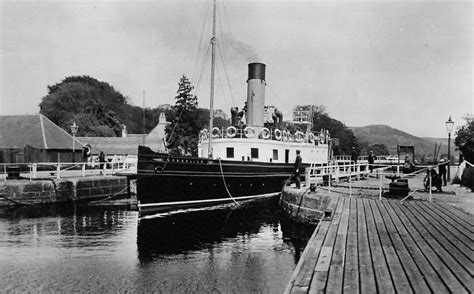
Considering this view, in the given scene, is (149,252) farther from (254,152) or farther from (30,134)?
(30,134)

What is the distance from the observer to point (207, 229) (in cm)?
1479

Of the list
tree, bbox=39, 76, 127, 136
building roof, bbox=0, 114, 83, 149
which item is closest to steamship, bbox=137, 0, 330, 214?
building roof, bbox=0, 114, 83, 149

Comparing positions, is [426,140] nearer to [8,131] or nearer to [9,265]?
[8,131]

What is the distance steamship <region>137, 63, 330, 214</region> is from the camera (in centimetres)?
1777

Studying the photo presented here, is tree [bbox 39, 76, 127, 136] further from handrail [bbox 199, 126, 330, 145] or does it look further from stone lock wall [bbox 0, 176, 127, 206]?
handrail [bbox 199, 126, 330, 145]

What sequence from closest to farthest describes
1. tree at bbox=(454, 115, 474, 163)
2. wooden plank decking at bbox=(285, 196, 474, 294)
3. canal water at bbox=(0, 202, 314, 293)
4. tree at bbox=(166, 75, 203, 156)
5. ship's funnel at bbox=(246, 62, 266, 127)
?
1. wooden plank decking at bbox=(285, 196, 474, 294)
2. canal water at bbox=(0, 202, 314, 293)
3. tree at bbox=(454, 115, 474, 163)
4. ship's funnel at bbox=(246, 62, 266, 127)
5. tree at bbox=(166, 75, 203, 156)

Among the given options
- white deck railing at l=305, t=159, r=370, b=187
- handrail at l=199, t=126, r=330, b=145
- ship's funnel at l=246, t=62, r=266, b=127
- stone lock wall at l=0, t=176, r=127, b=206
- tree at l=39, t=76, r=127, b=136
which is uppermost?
tree at l=39, t=76, r=127, b=136

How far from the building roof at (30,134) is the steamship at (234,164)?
16846 millimetres

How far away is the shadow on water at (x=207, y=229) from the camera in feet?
39.5

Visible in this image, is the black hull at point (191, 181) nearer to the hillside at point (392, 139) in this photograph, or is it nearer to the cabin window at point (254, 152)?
the cabin window at point (254, 152)

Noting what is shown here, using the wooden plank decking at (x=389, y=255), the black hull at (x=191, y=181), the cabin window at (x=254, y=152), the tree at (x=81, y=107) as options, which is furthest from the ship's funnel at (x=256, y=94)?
the tree at (x=81, y=107)

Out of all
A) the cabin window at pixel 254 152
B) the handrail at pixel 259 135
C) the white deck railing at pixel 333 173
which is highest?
the handrail at pixel 259 135

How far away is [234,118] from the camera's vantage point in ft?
82.4

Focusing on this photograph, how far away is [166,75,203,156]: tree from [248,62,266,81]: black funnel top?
1033 inches
